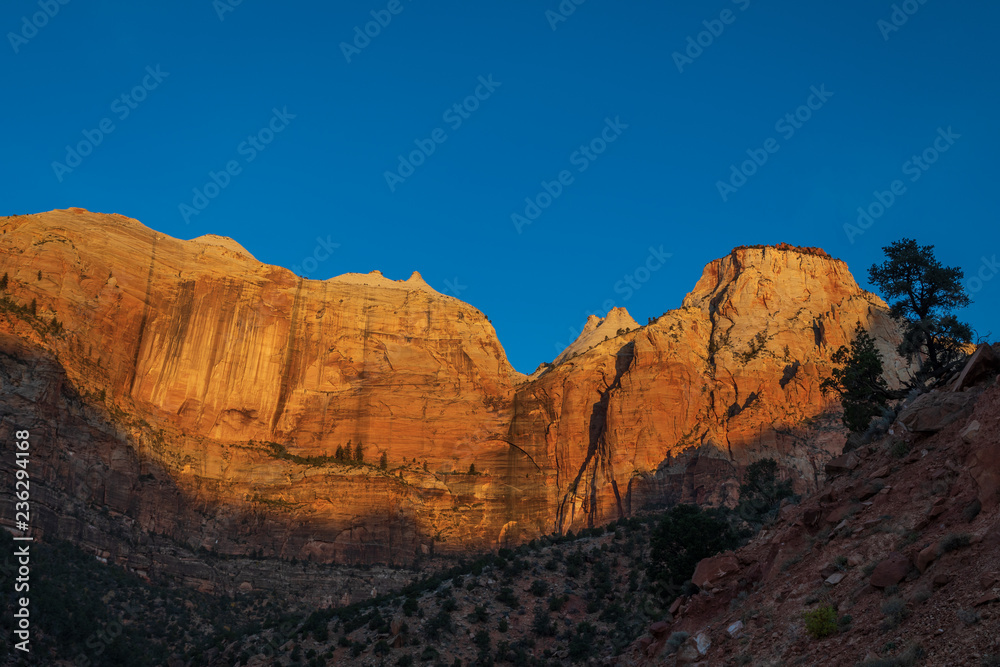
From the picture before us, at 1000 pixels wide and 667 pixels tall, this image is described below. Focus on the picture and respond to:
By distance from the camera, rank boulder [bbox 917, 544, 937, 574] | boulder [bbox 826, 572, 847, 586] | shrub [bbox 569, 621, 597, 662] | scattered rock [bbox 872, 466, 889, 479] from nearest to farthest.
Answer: boulder [bbox 917, 544, 937, 574]
boulder [bbox 826, 572, 847, 586]
scattered rock [bbox 872, 466, 889, 479]
shrub [bbox 569, 621, 597, 662]

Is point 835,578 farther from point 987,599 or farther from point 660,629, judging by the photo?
point 660,629

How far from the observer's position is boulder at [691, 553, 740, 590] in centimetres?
2553

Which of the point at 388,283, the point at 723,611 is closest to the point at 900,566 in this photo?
the point at 723,611

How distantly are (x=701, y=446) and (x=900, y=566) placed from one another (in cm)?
7392

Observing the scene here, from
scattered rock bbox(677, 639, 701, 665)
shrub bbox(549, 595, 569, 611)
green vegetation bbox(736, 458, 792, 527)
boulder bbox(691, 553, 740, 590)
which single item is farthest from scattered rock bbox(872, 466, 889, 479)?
shrub bbox(549, 595, 569, 611)

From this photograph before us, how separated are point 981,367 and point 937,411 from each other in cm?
185

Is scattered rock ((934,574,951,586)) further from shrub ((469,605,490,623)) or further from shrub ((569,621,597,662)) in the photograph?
shrub ((469,605,490,623))

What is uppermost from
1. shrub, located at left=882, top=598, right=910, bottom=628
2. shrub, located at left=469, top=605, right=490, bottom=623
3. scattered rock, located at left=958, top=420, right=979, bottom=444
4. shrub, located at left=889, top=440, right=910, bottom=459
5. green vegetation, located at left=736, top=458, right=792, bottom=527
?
green vegetation, located at left=736, top=458, right=792, bottom=527

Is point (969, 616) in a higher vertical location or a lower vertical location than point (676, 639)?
lower

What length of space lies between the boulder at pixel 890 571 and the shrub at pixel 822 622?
1110 mm

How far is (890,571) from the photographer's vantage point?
17891 mm

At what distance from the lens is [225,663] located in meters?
45.7

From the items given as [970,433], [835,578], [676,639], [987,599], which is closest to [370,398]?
[676,639]

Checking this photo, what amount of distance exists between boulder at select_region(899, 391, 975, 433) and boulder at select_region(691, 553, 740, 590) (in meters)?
6.56
